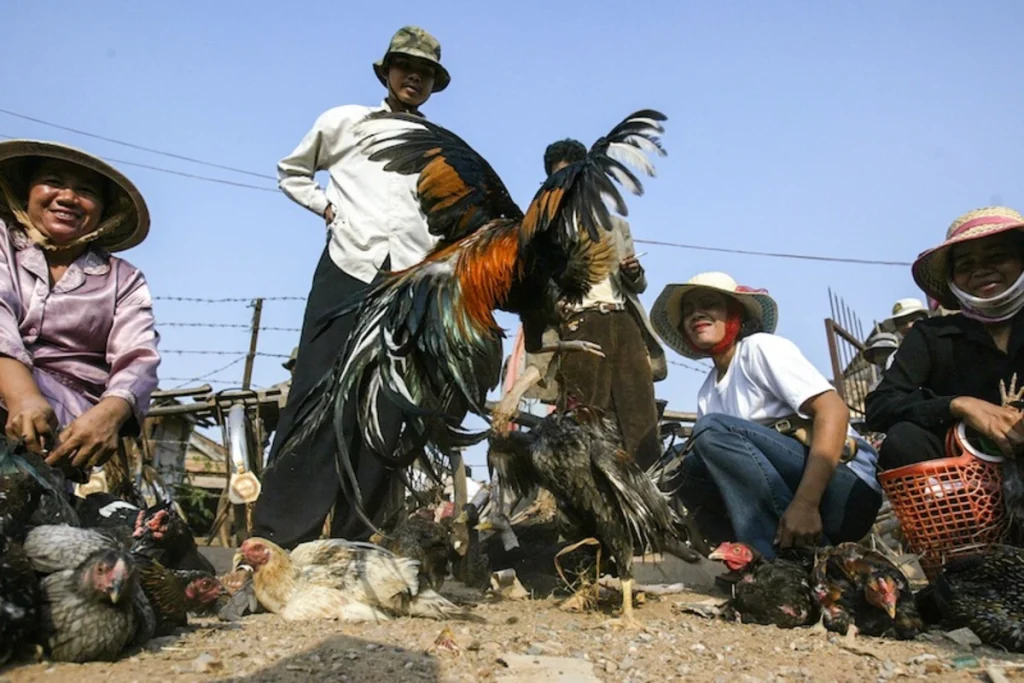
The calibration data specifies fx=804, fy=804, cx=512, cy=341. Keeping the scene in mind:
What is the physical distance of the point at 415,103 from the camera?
4383 mm

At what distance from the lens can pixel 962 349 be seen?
3.42 metres

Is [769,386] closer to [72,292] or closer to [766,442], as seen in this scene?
[766,442]

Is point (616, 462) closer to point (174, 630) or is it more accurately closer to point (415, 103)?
point (174, 630)

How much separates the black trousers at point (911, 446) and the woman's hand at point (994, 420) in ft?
0.50

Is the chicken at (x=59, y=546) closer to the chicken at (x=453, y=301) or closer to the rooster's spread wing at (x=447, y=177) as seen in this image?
the chicken at (x=453, y=301)

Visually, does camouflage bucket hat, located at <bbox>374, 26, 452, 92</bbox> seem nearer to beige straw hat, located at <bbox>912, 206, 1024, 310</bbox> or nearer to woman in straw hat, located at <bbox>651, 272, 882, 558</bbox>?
woman in straw hat, located at <bbox>651, 272, 882, 558</bbox>

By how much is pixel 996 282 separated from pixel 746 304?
118cm

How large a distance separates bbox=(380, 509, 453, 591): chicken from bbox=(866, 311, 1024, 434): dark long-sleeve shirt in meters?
2.07

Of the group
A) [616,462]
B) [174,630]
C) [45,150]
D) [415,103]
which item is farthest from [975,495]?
[45,150]

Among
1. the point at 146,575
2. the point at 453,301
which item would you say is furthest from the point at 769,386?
the point at 146,575

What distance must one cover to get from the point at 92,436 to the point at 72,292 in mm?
624

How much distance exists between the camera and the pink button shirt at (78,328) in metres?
2.79

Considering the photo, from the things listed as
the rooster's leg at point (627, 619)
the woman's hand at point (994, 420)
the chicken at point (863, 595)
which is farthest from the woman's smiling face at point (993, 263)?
the rooster's leg at point (627, 619)

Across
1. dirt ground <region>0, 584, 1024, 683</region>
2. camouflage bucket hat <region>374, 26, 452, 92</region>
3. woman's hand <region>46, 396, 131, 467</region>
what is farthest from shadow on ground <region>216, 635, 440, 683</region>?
camouflage bucket hat <region>374, 26, 452, 92</region>
